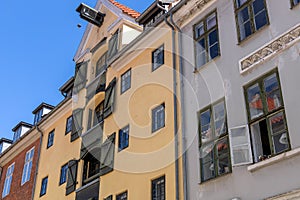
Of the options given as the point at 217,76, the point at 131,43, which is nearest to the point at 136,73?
the point at 131,43

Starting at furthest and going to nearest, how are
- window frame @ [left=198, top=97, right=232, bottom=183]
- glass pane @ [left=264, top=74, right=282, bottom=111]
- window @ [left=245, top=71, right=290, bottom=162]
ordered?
window frame @ [left=198, top=97, right=232, bottom=183]
glass pane @ [left=264, top=74, right=282, bottom=111]
window @ [left=245, top=71, right=290, bottom=162]

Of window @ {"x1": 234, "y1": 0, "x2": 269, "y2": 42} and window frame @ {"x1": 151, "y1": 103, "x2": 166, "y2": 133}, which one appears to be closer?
window @ {"x1": 234, "y1": 0, "x2": 269, "y2": 42}

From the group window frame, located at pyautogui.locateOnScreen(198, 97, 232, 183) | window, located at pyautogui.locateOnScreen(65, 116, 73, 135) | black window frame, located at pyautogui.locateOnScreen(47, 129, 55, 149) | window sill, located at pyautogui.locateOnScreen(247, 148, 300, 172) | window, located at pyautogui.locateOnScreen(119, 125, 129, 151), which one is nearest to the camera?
window sill, located at pyautogui.locateOnScreen(247, 148, 300, 172)

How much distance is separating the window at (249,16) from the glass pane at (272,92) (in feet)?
5.65

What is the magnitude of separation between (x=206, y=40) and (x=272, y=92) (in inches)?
147

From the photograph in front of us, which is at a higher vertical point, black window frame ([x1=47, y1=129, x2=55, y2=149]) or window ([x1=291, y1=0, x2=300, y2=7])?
black window frame ([x1=47, y1=129, x2=55, y2=149])

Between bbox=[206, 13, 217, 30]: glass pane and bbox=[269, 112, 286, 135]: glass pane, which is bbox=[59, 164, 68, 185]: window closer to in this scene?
bbox=[206, 13, 217, 30]: glass pane

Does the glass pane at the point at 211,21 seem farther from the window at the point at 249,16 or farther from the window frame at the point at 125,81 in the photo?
the window frame at the point at 125,81

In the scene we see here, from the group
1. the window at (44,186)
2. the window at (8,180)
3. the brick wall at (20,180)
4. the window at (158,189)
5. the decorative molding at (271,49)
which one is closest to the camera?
the decorative molding at (271,49)

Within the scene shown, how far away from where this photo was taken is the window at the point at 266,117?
9.89 m

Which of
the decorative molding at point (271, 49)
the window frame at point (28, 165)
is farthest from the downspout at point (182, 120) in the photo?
the window frame at point (28, 165)

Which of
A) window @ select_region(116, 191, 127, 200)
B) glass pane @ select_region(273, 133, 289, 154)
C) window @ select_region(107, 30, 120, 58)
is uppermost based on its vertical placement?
window @ select_region(107, 30, 120, 58)

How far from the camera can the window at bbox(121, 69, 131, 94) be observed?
56.2 ft

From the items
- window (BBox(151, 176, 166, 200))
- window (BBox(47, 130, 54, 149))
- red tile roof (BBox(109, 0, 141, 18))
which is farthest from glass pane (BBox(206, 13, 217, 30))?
window (BBox(47, 130, 54, 149))
